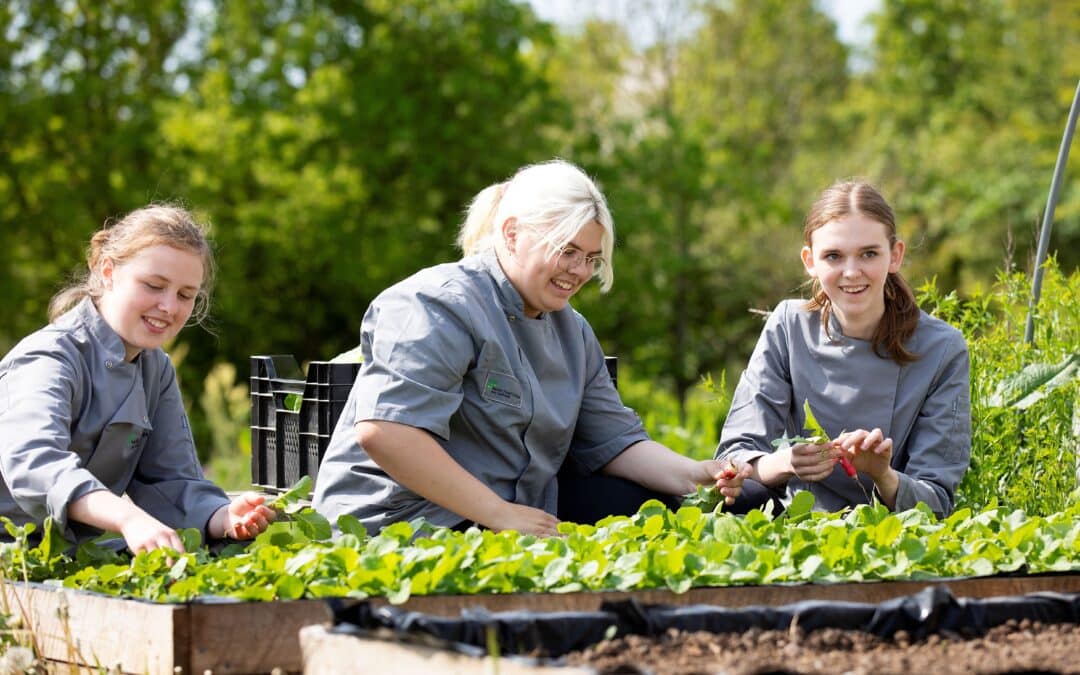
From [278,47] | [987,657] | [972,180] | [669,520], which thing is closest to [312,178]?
[278,47]

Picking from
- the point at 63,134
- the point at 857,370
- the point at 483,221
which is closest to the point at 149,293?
the point at 483,221

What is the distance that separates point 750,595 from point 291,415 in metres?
1.99

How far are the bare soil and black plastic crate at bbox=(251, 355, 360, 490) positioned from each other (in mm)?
1801

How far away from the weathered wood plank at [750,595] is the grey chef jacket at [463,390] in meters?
0.84

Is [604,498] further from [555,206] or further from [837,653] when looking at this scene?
[837,653]

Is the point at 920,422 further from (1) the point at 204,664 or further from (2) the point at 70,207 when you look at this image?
(2) the point at 70,207

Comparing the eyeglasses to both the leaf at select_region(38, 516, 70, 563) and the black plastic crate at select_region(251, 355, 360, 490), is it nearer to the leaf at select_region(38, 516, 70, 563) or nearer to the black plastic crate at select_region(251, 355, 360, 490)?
the black plastic crate at select_region(251, 355, 360, 490)

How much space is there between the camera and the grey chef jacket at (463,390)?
121 inches

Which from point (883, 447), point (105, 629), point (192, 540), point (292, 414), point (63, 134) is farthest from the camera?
point (63, 134)

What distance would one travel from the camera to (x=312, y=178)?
13969mm

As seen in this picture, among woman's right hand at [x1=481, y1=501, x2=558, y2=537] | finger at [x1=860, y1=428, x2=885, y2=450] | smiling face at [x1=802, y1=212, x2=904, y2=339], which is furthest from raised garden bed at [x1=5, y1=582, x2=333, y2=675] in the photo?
smiling face at [x1=802, y1=212, x2=904, y2=339]

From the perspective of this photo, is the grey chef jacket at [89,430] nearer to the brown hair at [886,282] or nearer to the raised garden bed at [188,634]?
the raised garden bed at [188,634]

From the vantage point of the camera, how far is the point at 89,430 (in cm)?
302

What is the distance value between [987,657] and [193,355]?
13304 millimetres
